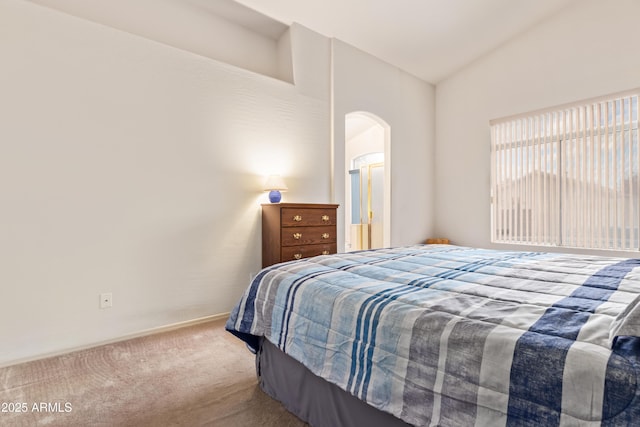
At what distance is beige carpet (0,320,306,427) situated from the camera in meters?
1.52

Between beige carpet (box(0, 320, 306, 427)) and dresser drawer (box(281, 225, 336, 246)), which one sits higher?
dresser drawer (box(281, 225, 336, 246))

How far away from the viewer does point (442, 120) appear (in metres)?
5.33

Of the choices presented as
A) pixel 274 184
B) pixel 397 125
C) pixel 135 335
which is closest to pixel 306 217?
pixel 274 184

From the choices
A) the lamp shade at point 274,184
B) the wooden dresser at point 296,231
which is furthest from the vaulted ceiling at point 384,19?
the wooden dresser at point 296,231

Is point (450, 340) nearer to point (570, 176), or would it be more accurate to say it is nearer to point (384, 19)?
point (384, 19)

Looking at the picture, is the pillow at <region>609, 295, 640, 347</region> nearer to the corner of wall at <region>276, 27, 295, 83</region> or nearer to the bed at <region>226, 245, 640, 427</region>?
the bed at <region>226, 245, 640, 427</region>

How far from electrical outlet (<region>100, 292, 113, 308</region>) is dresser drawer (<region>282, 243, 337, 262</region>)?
4.67 ft

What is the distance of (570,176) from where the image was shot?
399cm

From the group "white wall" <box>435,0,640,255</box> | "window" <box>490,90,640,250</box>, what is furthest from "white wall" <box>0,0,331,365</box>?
"window" <box>490,90,640,250</box>

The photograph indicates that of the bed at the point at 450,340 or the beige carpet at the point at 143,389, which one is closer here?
the bed at the point at 450,340

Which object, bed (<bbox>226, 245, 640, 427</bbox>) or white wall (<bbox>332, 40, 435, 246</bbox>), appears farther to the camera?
white wall (<bbox>332, 40, 435, 246</bbox>)

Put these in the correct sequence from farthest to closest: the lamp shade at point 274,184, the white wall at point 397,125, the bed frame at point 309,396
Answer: the white wall at point 397,125
the lamp shade at point 274,184
the bed frame at point 309,396

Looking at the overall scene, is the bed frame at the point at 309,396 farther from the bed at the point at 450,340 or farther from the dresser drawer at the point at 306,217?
the dresser drawer at the point at 306,217

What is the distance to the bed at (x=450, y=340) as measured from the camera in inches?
27.7
